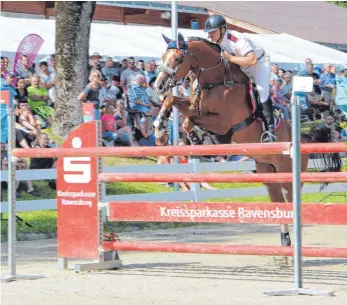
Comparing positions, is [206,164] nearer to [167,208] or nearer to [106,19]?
[167,208]

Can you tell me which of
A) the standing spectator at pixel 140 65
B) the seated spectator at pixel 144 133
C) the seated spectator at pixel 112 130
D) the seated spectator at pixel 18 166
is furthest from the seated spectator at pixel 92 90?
the standing spectator at pixel 140 65

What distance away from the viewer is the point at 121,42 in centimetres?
2162

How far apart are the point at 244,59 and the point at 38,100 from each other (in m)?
7.16

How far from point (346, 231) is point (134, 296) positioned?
19.4 ft

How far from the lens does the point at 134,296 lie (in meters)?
7.39

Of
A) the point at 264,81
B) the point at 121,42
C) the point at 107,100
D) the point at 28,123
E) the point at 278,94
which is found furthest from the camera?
the point at 121,42

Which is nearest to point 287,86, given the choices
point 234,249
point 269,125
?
point 269,125

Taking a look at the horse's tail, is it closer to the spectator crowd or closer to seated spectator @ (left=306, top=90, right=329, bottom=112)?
the spectator crowd

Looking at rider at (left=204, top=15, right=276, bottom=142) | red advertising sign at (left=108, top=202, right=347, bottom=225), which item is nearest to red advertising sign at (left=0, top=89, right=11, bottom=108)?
rider at (left=204, top=15, right=276, bottom=142)

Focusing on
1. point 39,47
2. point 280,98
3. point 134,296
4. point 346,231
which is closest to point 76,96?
point 39,47

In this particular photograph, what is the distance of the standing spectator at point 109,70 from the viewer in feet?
60.3

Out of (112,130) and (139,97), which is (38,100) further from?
(139,97)

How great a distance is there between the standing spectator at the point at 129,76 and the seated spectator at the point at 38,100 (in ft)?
5.04

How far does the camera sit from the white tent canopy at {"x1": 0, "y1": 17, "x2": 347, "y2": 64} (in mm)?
19294
